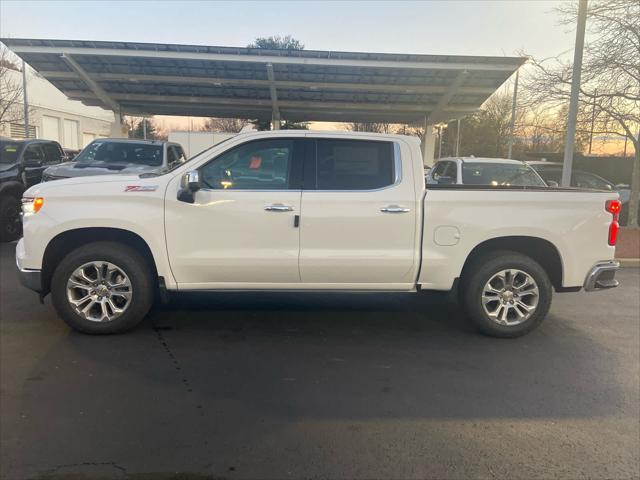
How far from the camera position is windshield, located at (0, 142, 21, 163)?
10203 millimetres

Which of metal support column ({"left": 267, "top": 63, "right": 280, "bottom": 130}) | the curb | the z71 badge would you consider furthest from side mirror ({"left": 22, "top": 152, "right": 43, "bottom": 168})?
the curb

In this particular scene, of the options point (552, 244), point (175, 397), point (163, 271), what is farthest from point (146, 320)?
point (552, 244)

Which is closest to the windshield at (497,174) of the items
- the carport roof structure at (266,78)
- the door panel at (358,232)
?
the door panel at (358,232)

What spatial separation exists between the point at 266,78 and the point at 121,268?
16360 mm

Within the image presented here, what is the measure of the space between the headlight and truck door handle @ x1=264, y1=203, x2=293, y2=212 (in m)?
2.08

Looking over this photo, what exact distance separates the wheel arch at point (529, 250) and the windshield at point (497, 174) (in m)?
5.58

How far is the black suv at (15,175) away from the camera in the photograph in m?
9.59

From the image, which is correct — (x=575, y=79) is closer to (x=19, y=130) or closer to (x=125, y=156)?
(x=125, y=156)

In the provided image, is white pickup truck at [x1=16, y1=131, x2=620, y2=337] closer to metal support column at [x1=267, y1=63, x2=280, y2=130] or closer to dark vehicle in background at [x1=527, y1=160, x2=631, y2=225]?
dark vehicle in background at [x1=527, y1=160, x2=631, y2=225]

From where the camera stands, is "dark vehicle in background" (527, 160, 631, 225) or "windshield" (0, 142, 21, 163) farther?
"dark vehicle in background" (527, 160, 631, 225)

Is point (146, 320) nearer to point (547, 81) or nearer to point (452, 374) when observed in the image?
point (452, 374)

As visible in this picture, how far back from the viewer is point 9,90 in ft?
87.9

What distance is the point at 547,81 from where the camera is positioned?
12523 millimetres

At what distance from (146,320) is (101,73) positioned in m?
17.4
